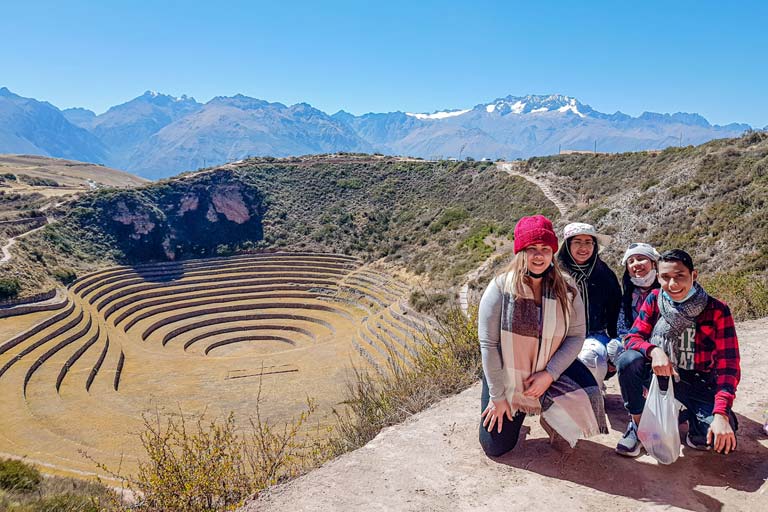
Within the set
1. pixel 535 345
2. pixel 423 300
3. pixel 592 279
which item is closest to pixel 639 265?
pixel 592 279

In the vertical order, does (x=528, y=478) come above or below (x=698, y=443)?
below

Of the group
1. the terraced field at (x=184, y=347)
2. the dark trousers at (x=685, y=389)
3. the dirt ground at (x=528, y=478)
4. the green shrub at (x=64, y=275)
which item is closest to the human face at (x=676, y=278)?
the dark trousers at (x=685, y=389)

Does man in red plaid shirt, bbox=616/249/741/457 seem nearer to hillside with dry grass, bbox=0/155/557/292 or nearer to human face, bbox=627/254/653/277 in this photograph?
human face, bbox=627/254/653/277

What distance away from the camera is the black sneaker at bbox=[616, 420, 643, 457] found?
3777mm

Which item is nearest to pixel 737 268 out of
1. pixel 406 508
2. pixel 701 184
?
pixel 701 184

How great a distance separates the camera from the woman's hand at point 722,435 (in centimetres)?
339

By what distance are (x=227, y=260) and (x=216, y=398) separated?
2046cm

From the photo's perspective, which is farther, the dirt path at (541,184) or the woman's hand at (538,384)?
the dirt path at (541,184)

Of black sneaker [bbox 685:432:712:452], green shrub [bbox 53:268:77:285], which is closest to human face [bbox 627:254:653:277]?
black sneaker [bbox 685:432:712:452]

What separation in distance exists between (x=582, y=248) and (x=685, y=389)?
1538 mm

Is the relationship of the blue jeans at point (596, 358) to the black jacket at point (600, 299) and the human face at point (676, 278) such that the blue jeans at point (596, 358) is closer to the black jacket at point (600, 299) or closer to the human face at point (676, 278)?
the black jacket at point (600, 299)

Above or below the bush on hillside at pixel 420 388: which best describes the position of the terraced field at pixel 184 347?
below

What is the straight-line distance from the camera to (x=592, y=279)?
15.6 feet

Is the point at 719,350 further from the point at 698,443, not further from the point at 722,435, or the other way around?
the point at 698,443
